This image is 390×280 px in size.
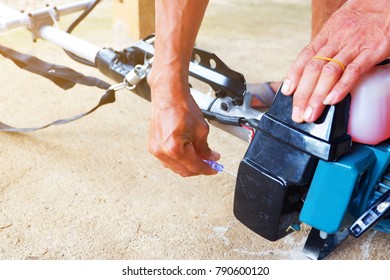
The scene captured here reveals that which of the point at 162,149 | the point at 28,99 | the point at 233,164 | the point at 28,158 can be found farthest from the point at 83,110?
the point at 162,149

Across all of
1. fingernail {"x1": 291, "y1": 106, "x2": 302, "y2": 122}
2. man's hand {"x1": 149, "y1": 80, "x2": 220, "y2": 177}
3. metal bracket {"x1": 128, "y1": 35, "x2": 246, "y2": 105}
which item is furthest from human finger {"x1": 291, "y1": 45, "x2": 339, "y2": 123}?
metal bracket {"x1": 128, "y1": 35, "x2": 246, "y2": 105}

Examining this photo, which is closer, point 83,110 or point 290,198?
point 290,198

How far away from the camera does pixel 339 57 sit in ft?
2.38

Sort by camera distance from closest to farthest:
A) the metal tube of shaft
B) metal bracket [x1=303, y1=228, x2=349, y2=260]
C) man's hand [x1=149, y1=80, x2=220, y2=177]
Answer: man's hand [x1=149, y1=80, x2=220, y2=177] → metal bracket [x1=303, y1=228, x2=349, y2=260] → the metal tube of shaft

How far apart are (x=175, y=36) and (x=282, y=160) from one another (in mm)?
271

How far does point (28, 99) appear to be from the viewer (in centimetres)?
152

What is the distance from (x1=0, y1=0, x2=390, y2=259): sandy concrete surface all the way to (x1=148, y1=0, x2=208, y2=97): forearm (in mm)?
353

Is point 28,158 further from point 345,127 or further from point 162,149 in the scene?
point 345,127

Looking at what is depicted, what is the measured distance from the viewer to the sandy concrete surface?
982mm

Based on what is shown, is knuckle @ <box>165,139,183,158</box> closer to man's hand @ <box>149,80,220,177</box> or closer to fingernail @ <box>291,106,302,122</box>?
man's hand @ <box>149,80,220,177</box>

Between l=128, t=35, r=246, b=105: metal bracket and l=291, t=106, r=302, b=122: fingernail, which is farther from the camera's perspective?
l=128, t=35, r=246, b=105: metal bracket

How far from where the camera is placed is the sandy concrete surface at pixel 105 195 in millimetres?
982

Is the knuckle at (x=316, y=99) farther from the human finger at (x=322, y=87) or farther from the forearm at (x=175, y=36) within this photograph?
the forearm at (x=175, y=36)
